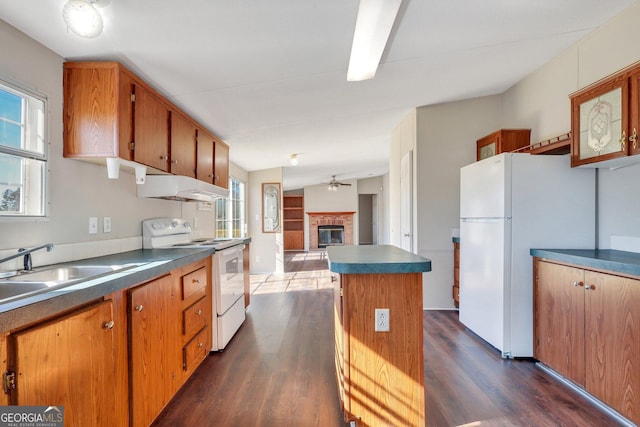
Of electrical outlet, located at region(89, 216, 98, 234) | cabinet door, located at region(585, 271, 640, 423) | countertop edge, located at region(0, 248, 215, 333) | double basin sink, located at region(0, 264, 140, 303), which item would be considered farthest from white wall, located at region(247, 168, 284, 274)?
cabinet door, located at region(585, 271, 640, 423)

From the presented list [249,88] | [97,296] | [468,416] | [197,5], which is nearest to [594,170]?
[468,416]

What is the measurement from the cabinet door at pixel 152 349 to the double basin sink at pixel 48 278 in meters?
0.20

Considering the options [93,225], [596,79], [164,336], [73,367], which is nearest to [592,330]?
[596,79]

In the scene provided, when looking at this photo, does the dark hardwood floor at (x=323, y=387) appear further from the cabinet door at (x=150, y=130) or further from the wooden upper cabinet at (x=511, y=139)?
the wooden upper cabinet at (x=511, y=139)

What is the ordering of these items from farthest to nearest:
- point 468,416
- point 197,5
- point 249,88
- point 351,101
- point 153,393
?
point 351,101, point 249,88, point 468,416, point 153,393, point 197,5

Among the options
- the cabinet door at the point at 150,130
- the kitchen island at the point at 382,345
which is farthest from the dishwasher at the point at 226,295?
the kitchen island at the point at 382,345

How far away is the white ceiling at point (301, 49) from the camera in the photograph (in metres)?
1.51

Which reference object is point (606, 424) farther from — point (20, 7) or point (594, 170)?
point (20, 7)

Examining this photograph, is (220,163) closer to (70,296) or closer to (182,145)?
(182,145)

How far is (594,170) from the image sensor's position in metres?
2.39

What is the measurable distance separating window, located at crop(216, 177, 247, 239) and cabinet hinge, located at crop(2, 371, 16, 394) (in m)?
3.62

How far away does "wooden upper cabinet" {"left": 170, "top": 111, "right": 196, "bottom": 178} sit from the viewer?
241cm

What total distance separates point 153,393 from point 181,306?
0.50m

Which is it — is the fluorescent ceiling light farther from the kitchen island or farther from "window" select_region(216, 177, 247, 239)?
"window" select_region(216, 177, 247, 239)
